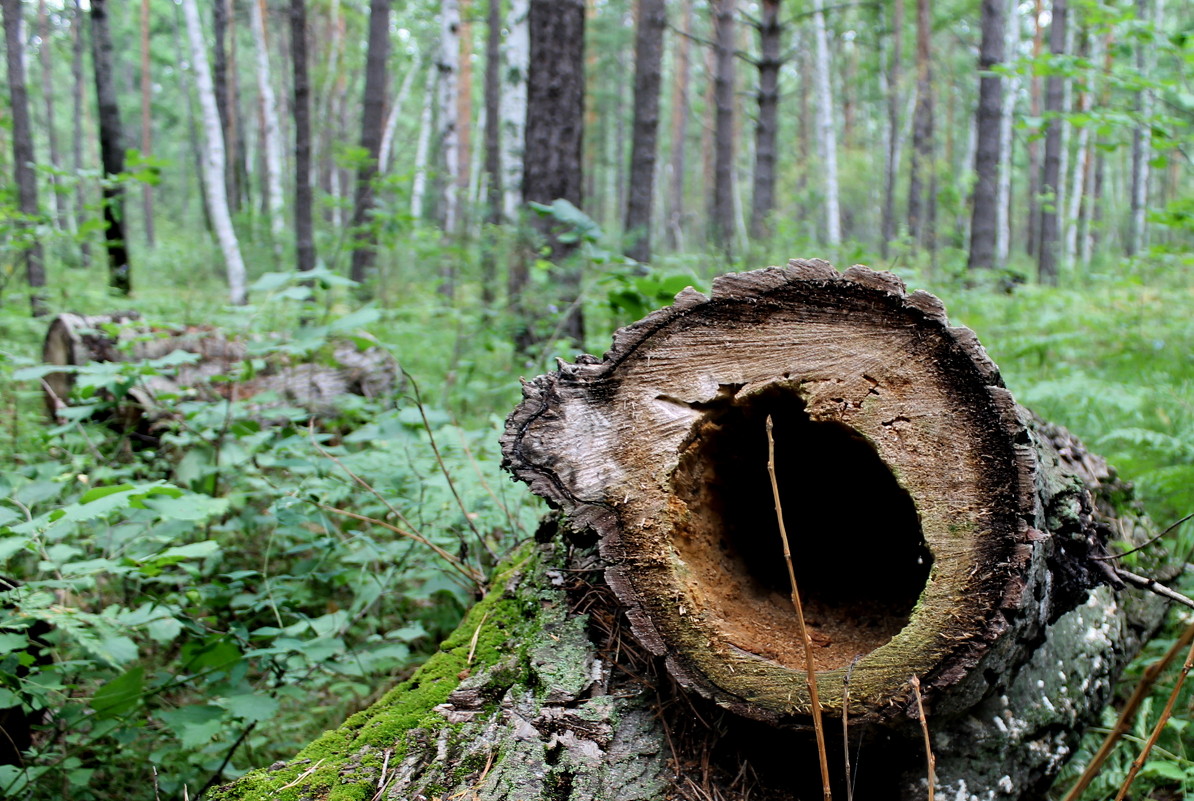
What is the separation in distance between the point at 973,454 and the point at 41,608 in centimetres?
217

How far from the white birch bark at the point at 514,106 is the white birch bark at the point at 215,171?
3170mm

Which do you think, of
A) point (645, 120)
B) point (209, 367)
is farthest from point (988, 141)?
point (209, 367)

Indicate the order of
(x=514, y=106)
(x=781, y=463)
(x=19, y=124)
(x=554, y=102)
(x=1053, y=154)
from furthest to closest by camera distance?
(x=1053, y=154)
(x=19, y=124)
(x=514, y=106)
(x=554, y=102)
(x=781, y=463)

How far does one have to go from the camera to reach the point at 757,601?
6.19ft

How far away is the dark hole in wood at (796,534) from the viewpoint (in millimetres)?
1760

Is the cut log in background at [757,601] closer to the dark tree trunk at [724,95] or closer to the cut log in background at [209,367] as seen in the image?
the cut log in background at [209,367]

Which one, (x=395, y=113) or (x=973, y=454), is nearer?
(x=973, y=454)

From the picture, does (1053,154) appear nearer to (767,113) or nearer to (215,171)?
(767,113)

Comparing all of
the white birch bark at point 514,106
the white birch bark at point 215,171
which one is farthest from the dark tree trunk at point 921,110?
the white birch bark at point 215,171

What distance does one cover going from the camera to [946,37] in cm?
3291

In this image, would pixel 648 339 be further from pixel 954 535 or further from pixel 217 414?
pixel 217 414

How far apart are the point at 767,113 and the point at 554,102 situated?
6.63 meters

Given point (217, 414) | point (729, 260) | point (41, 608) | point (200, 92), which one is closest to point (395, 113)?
point (200, 92)

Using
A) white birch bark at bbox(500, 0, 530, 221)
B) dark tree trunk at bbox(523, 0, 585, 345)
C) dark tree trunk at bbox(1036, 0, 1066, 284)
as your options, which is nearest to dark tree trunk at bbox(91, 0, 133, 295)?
white birch bark at bbox(500, 0, 530, 221)
